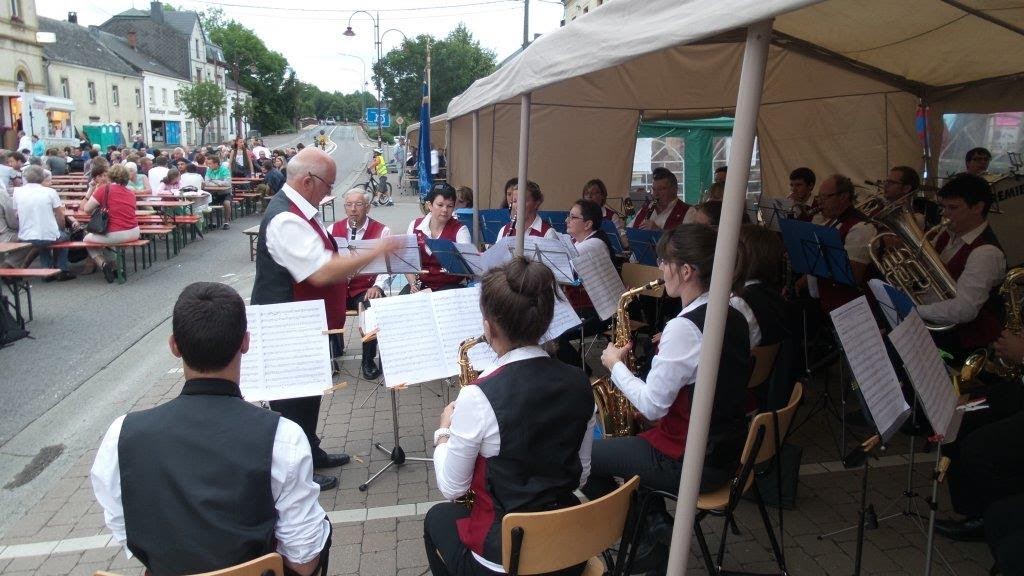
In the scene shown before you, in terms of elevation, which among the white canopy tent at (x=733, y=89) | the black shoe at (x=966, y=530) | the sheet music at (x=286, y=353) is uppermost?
the white canopy tent at (x=733, y=89)

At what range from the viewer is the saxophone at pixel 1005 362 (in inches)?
131

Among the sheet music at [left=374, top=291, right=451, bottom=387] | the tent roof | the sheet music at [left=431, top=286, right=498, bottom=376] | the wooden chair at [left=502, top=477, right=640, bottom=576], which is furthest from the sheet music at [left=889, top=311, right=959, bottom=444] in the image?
the sheet music at [left=374, top=291, right=451, bottom=387]

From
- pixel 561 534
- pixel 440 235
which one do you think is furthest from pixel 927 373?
pixel 440 235

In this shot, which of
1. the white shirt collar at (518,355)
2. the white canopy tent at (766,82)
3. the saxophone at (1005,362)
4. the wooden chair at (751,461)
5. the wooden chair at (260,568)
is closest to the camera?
the wooden chair at (260,568)

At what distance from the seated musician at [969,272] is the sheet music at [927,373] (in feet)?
4.25

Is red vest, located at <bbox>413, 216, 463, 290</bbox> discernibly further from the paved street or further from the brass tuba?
the brass tuba

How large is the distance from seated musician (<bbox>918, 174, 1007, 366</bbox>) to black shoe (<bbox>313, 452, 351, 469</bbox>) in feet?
11.1

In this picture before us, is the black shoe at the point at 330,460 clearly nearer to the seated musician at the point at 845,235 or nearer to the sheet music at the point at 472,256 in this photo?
the sheet music at the point at 472,256

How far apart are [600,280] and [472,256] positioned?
3.15 ft

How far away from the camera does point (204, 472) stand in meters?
1.63

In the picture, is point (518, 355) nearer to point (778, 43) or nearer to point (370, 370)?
point (370, 370)

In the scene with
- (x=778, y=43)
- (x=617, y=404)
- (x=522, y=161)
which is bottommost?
(x=617, y=404)

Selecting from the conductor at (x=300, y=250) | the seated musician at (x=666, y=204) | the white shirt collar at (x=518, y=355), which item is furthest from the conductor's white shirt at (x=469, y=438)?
the seated musician at (x=666, y=204)

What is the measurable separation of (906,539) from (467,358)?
2250mm
